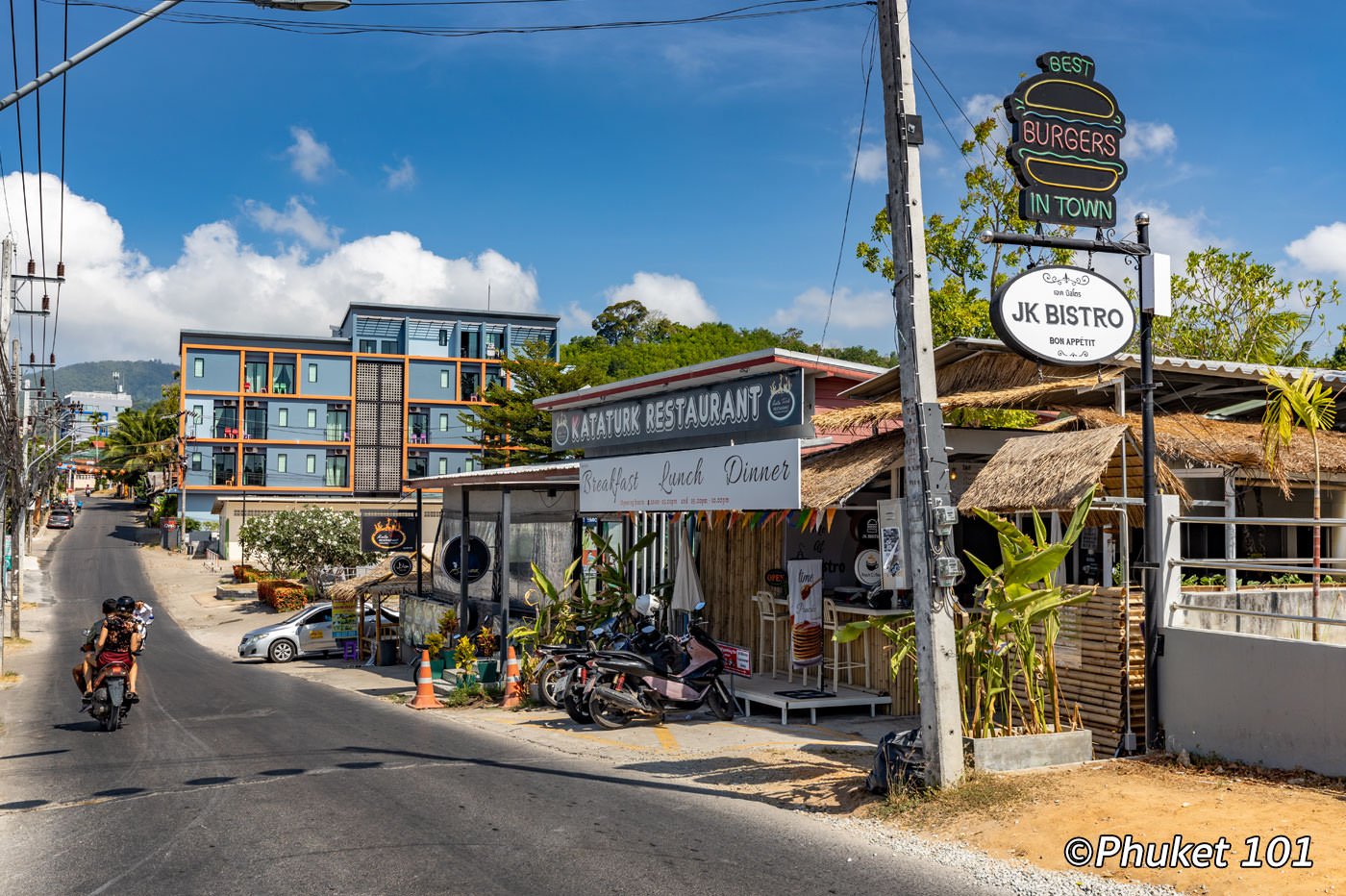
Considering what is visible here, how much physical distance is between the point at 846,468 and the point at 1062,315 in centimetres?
412

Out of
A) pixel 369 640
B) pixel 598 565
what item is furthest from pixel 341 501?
pixel 598 565

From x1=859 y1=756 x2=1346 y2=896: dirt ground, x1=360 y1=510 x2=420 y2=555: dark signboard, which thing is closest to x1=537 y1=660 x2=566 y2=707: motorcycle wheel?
x1=859 y1=756 x2=1346 y2=896: dirt ground

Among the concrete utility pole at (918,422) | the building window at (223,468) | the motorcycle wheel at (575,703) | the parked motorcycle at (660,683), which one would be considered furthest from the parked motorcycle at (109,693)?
the building window at (223,468)

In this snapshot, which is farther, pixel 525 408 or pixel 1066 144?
pixel 525 408

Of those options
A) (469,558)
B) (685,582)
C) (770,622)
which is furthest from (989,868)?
(469,558)

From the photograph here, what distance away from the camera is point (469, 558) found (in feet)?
80.7

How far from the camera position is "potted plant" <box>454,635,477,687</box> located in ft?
61.5

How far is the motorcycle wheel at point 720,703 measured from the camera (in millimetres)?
14930

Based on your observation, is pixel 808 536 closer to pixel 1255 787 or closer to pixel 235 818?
pixel 1255 787

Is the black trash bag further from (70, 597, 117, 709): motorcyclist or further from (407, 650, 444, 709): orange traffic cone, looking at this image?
(70, 597, 117, 709): motorcyclist

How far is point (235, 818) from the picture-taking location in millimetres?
9148

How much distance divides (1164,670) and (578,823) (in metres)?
5.98

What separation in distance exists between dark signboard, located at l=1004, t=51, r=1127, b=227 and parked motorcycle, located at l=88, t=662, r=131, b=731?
42.5ft

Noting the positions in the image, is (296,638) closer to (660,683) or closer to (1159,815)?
(660,683)
